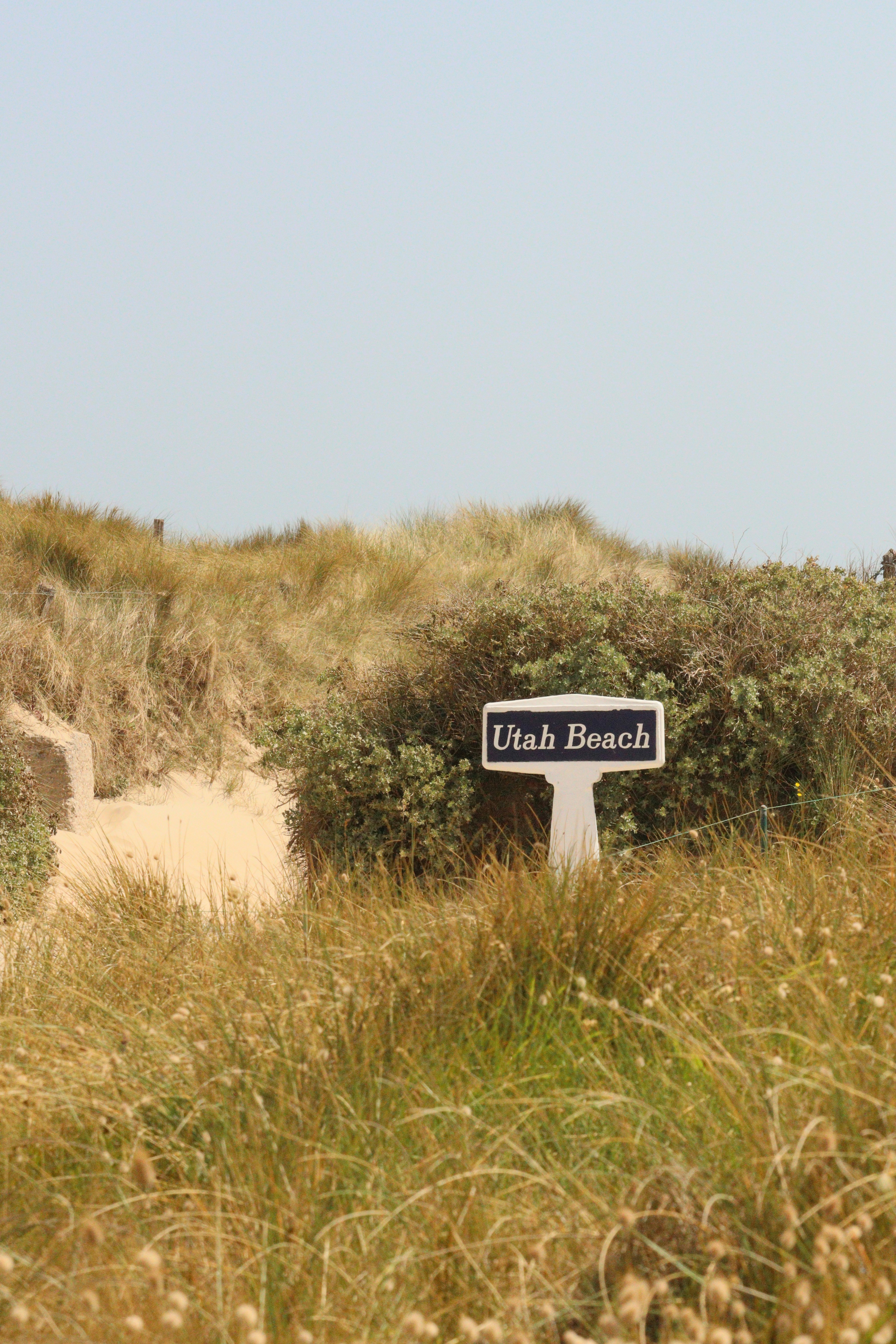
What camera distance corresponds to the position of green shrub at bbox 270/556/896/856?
22.4 ft

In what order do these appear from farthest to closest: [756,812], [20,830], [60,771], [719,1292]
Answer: [60,771]
[20,830]
[756,812]
[719,1292]

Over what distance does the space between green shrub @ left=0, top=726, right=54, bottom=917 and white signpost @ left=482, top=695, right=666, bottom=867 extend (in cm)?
366

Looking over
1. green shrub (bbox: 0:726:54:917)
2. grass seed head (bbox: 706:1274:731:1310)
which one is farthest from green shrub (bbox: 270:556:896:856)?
grass seed head (bbox: 706:1274:731:1310)

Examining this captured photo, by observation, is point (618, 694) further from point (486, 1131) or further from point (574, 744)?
point (486, 1131)

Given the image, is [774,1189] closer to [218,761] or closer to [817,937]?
[817,937]

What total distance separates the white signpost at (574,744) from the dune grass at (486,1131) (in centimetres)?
123

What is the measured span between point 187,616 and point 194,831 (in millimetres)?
3257

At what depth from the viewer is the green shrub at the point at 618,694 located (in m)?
6.82

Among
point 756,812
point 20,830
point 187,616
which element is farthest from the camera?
point 187,616

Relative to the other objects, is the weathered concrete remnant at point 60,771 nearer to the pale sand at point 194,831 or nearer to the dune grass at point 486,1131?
the pale sand at point 194,831

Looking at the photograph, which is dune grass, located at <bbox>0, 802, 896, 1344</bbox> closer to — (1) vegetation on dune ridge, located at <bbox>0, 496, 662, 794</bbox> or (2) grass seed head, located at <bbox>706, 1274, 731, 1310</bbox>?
(2) grass seed head, located at <bbox>706, 1274, 731, 1310</bbox>

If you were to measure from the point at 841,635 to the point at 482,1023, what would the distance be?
15.7 ft

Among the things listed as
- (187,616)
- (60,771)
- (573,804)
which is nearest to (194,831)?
(60,771)

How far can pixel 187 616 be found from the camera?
13.3 m
